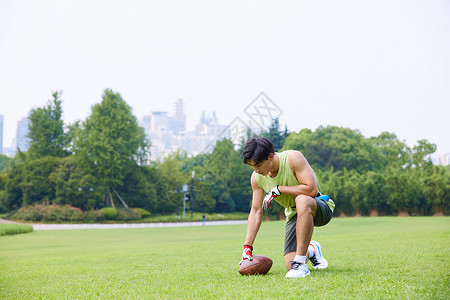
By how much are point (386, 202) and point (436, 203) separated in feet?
14.8

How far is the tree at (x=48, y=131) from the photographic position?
5134cm

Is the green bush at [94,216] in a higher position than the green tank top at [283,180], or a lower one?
lower

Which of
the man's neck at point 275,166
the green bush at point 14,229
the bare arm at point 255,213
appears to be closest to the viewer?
the man's neck at point 275,166

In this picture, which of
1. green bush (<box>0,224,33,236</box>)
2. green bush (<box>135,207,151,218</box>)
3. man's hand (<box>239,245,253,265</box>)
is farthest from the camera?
green bush (<box>135,207,151,218</box>)

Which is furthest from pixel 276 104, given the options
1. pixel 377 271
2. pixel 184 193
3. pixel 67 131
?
pixel 377 271

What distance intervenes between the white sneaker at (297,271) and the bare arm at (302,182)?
0.68 metres

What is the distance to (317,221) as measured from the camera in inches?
186

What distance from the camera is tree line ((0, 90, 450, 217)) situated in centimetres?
4197

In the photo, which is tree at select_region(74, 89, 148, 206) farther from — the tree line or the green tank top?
the green tank top

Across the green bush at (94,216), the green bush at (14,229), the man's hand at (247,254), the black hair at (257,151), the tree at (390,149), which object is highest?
the tree at (390,149)

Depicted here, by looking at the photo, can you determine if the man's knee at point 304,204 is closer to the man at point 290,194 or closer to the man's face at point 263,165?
the man at point 290,194

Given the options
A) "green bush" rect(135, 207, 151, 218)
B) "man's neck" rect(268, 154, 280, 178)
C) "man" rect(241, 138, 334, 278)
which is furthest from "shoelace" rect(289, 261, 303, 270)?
"green bush" rect(135, 207, 151, 218)

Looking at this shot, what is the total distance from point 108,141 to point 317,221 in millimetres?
44293

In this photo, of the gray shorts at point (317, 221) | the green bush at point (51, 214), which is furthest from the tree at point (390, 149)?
the gray shorts at point (317, 221)
